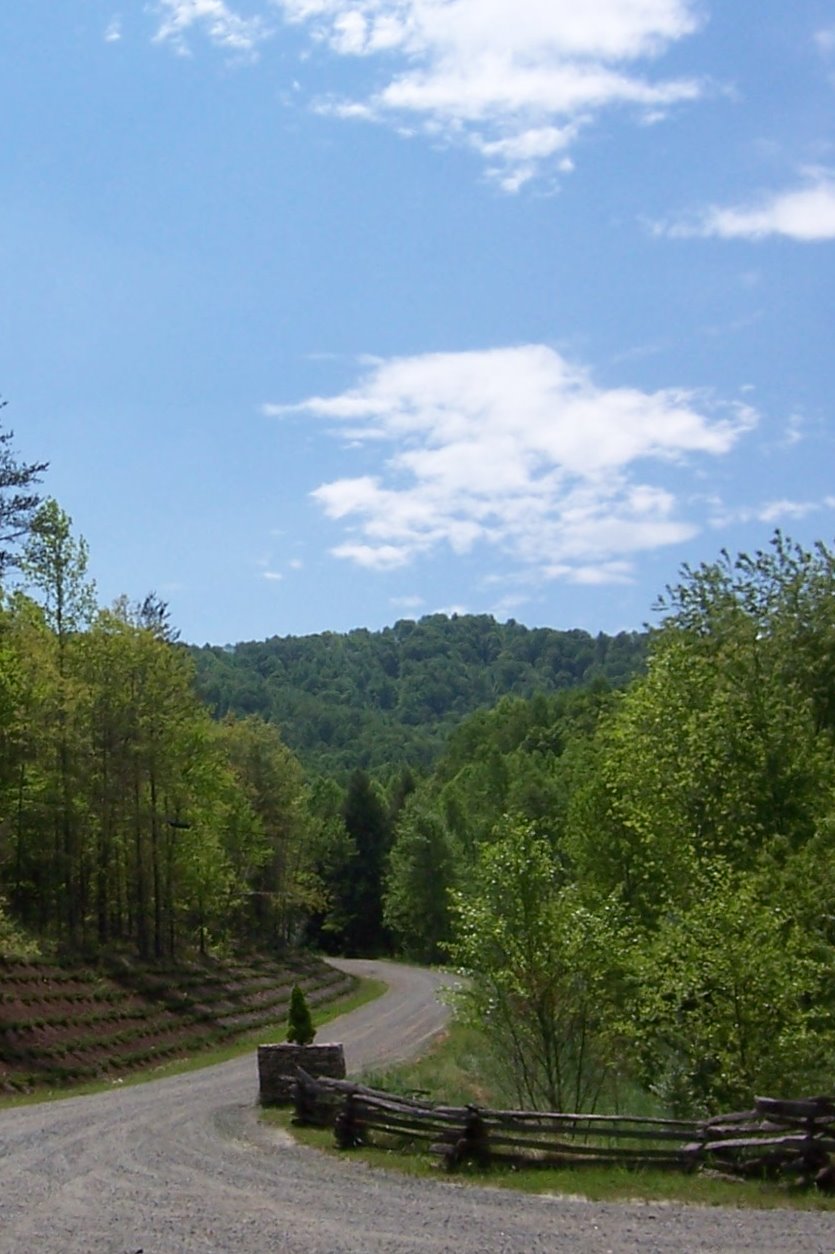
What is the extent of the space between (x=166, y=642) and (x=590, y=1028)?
96.0ft

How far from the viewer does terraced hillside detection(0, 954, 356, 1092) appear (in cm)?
3098

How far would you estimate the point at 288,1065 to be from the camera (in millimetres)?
23297

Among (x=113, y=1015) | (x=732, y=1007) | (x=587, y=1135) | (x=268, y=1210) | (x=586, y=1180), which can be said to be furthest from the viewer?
(x=113, y=1015)

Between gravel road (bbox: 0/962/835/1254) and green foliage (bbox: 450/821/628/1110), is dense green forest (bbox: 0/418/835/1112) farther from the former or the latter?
gravel road (bbox: 0/962/835/1254)

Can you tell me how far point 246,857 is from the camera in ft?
210

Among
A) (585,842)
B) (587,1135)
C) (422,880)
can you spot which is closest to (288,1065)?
(587,1135)

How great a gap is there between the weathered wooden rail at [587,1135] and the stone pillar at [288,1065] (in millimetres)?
1739

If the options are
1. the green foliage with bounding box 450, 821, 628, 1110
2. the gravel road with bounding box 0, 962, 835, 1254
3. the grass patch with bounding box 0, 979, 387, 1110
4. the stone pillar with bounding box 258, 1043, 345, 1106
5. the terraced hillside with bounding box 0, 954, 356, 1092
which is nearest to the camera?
the gravel road with bounding box 0, 962, 835, 1254

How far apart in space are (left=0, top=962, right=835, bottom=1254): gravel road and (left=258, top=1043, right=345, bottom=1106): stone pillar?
1207 mm

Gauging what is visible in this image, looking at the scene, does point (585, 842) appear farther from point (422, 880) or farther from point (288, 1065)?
point (422, 880)

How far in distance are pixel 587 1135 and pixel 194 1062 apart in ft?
67.8

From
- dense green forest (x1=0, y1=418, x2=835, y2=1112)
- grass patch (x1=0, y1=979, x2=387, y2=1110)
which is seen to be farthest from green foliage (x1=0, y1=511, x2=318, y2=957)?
grass patch (x1=0, y1=979, x2=387, y2=1110)

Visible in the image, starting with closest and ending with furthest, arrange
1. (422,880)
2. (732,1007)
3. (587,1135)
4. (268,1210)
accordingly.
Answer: (268,1210)
(587,1135)
(732,1007)
(422,880)

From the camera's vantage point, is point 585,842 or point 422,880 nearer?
point 585,842
